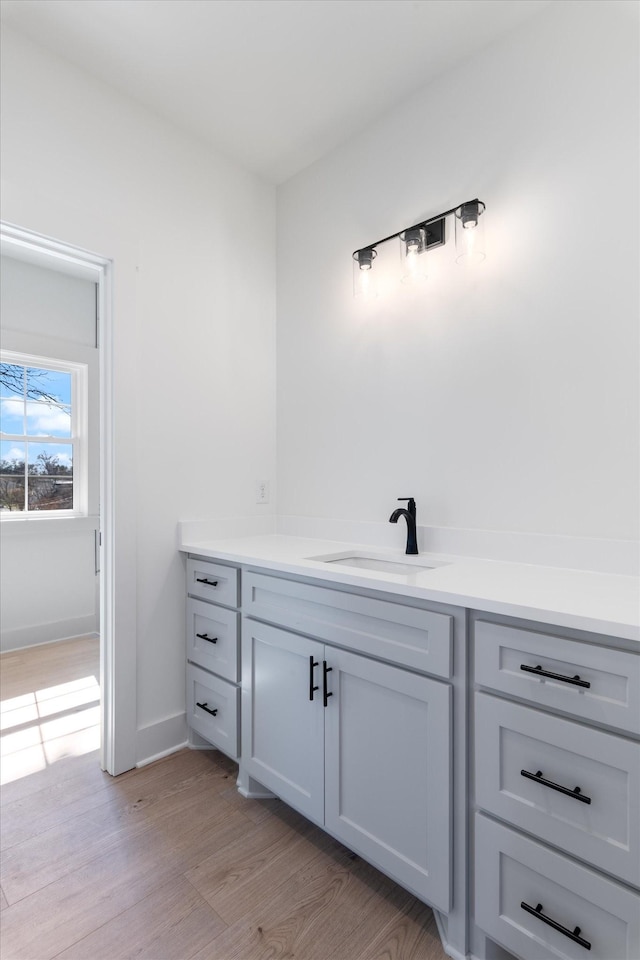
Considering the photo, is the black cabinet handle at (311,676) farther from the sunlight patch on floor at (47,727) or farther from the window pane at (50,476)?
the window pane at (50,476)

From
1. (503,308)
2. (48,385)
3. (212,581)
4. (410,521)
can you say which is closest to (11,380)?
(48,385)

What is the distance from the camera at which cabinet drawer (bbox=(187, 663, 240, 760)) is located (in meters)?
1.88

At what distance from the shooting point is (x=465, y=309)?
1805 mm

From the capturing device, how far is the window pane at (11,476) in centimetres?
358

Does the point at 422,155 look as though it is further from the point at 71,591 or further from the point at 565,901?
the point at 71,591

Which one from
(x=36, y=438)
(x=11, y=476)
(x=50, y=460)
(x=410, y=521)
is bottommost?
(x=410, y=521)

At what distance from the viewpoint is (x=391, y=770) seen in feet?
4.31

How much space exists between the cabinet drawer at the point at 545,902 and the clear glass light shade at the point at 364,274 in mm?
1893

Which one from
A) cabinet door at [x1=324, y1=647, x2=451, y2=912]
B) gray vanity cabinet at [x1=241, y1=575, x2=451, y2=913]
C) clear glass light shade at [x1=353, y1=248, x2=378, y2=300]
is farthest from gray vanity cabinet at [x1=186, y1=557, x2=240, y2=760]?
clear glass light shade at [x1=353, y1=248, x2=378, y2=300]

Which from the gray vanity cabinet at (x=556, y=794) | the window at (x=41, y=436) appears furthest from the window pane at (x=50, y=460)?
the gray vanity cabinet at (x=556, y=794)

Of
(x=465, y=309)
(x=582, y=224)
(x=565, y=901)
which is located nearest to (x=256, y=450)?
(x=465, y=309)

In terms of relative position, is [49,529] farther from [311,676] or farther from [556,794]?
[556,794]

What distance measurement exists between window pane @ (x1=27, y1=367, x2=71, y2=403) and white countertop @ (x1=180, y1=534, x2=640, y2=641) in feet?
8.55

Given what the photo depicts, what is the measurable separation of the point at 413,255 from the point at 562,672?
1.56m
